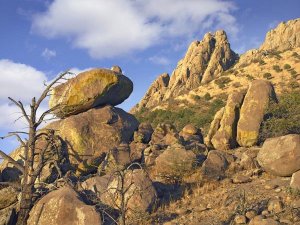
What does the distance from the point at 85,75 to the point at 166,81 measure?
198 feet

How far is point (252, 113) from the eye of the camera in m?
18.9

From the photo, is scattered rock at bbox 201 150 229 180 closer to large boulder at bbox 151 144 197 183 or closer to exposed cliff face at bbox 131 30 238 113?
large boulder at bbox 151 144 197 183

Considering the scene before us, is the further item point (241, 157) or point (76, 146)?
point (76, 146)

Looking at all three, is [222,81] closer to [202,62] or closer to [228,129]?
[202,62]

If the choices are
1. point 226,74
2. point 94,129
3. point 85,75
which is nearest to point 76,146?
point 94,129

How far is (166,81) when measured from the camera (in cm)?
7925

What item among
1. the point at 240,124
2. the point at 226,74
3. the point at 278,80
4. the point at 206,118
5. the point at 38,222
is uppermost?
the point at 226,74

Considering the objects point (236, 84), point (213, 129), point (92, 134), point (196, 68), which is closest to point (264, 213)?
point (213, 129)

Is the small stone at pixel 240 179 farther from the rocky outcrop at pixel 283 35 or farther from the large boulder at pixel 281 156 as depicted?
the rocky outcrop at pixel 283 35

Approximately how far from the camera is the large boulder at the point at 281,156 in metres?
14.1

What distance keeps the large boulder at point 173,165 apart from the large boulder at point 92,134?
3257 millimetres

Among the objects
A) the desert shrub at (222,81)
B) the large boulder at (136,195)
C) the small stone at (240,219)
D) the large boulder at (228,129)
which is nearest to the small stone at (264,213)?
the small stone at (240,219)

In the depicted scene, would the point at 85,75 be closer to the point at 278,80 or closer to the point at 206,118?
the point at 206,118

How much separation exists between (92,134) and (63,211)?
7.06 metres
